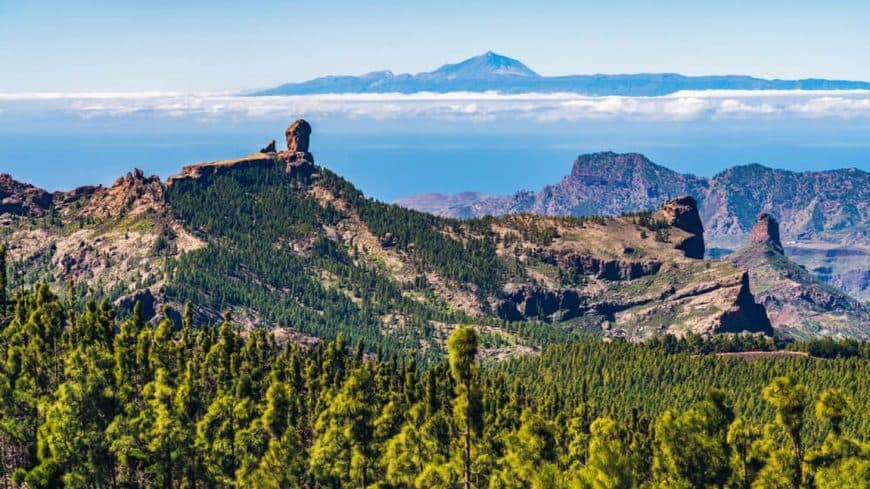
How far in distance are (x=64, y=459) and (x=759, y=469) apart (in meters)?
83.8

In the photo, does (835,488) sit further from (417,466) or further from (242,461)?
(242,461)

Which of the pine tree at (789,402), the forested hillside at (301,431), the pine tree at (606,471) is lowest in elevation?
the forested hillside at (301,431)

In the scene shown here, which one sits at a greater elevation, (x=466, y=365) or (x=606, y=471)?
(x=466, y=365)

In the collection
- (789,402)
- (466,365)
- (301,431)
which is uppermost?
(466,365)

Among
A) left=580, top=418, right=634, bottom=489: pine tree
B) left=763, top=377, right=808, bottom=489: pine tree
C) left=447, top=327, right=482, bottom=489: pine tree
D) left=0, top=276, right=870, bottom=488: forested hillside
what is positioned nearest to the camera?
left=447, top=327, right=482, bottom=489: pine tree

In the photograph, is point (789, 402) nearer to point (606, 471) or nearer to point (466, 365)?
point (606, 471)

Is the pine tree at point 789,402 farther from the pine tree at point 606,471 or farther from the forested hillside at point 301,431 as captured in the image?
the pine tree at point 606,471

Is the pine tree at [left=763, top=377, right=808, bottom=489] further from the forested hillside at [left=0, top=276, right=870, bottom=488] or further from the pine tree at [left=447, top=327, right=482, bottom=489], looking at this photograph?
the pine tree at [left=447, top=327, right=482, bottom=489]

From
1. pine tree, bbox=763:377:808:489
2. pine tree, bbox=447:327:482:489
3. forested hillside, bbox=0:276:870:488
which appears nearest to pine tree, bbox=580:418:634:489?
forested hillside, bbox=0:276:870:488

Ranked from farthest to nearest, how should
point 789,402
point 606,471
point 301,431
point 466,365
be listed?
point 301,431 < point 789,402 < point 606,471 < point 466,365

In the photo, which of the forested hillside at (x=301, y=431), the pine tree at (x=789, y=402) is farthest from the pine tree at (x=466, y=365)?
the pine tree at (x=789, y=402)

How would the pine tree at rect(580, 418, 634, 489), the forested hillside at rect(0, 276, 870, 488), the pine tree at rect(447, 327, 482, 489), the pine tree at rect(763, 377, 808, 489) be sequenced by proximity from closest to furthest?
the pine tree at rect(447, 327, 482, 489)
the pine tree at rect(580, 418, 634, 489)
the pine tree at rect(763, 377, 808, 489)
the forested hillside at rect(0, 276, 870, 488)

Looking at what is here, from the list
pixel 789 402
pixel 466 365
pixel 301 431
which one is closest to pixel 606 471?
pixel 466 365

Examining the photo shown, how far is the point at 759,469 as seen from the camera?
4515 inches
